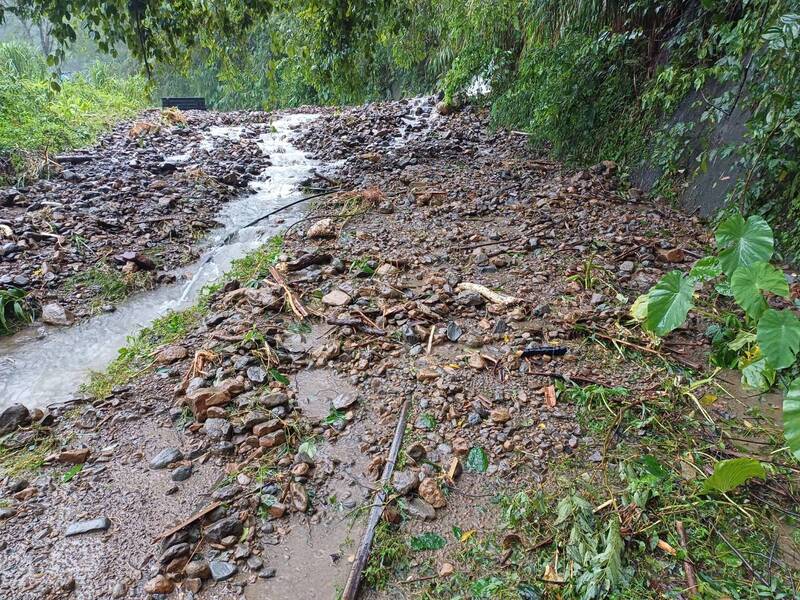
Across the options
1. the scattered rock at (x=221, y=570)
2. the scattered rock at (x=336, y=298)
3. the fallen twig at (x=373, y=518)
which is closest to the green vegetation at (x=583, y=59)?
the scattered rock at (x=336, y=298)

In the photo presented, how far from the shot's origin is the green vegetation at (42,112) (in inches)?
225

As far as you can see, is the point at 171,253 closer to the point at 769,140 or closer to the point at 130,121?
the point at 769,140

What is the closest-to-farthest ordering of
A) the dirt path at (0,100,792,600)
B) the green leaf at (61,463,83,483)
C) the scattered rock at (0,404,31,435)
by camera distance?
the dirt path at (0,100,792,600), the green leaf at (61,463,83,483), the scattered rock at (0,404,31,435)

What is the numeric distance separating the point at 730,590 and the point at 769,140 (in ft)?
8.52

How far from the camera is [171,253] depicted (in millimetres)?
4457

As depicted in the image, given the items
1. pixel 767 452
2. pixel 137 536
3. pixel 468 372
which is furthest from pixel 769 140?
pixel 137 536

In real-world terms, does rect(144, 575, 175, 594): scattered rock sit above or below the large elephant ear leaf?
below

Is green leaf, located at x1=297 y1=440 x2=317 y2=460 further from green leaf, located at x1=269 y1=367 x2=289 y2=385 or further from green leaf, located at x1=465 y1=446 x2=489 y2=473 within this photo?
green leaf, located at x1=465 y1=446 x2=489 y2=473

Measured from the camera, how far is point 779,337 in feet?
5.37

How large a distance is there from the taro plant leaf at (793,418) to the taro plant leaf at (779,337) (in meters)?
0.22

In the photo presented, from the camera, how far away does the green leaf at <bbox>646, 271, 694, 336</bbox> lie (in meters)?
1.95

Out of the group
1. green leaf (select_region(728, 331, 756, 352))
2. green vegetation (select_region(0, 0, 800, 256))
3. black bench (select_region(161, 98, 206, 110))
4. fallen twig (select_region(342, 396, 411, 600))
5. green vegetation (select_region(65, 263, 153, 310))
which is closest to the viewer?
fallen twig (select_region(342, 396, 411, 600))

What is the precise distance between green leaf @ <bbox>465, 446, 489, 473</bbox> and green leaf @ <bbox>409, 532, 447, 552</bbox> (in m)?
0.31

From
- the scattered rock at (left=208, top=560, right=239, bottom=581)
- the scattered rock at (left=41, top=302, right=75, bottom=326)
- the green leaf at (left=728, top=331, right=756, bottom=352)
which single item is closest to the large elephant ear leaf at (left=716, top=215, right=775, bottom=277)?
the green leaf at (left=728, top=331, right=756, bottom=352)
